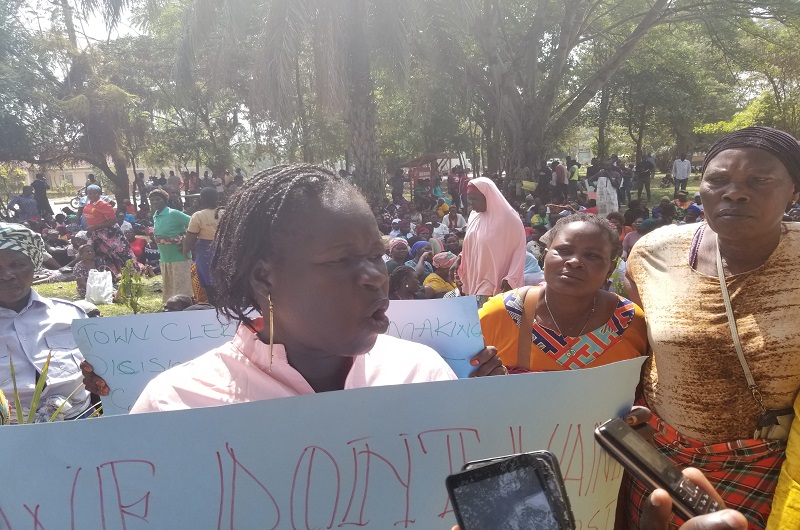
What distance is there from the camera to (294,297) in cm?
133

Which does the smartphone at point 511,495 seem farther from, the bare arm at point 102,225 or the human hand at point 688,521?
the bare arm at point 102,225

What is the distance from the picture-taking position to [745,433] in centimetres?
196

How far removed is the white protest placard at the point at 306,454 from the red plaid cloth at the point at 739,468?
80cm

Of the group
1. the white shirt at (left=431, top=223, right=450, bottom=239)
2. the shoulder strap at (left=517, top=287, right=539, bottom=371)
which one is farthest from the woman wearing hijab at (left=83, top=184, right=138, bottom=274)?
the shoulder strap at (left=517, top=287, right=539, bottom=371)

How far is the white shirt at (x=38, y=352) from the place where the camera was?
9.57ft

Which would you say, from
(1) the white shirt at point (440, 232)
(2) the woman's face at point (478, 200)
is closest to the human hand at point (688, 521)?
(2) the woman's face at point (478, 200)

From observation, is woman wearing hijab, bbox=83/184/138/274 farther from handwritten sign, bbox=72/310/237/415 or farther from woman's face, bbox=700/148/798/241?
woman's face, bbox=700/148/798/241

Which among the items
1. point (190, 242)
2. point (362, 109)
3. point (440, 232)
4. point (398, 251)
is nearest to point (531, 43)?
point (362, 109)

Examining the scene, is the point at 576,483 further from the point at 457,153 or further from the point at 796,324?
the point at 457,153

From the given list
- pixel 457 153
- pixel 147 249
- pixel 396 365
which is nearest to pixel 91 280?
pixel 147 249

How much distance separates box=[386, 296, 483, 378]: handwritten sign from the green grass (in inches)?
248

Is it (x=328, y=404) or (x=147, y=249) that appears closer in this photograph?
(x=328, y=404)

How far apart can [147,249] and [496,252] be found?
30.8ft

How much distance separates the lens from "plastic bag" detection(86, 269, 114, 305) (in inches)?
333
